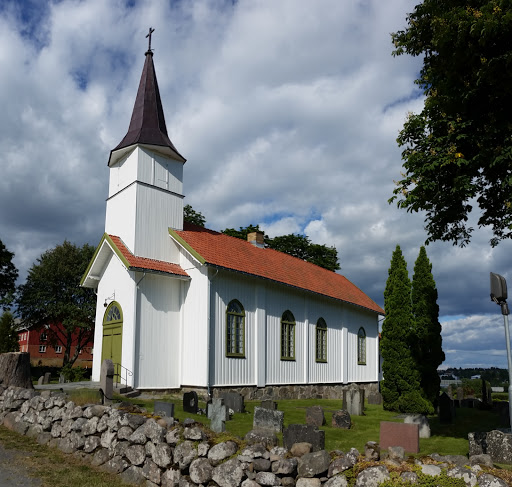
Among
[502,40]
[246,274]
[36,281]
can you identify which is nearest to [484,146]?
[502,40]

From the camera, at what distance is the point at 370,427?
46.1 feet

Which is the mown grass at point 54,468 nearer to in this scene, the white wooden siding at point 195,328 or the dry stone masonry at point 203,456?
the dry stone masonry at point 203,456

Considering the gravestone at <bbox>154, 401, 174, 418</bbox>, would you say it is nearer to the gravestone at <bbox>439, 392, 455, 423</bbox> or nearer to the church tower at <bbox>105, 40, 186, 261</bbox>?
the church tower at <bbox>105, 40, 186, 261</bbox>

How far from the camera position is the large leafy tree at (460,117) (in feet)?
30.0

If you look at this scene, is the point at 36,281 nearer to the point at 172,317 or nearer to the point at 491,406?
the point at 172,317

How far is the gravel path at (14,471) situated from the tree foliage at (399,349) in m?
13.4

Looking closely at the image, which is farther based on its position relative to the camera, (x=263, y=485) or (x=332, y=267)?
(x=332, y=267)

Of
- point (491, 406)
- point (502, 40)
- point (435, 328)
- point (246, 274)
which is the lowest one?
point (491, 406)

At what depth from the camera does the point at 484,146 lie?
9.71 metres

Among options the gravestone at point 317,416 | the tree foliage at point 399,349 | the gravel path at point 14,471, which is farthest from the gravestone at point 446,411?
the gravel path at point 14,471

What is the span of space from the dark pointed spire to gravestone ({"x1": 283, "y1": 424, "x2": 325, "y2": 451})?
1327 cm

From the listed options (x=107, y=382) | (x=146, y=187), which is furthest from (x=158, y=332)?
(x=146, y=187)

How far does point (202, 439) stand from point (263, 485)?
156 centimetres

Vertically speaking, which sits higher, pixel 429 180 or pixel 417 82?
pixel 417 82
